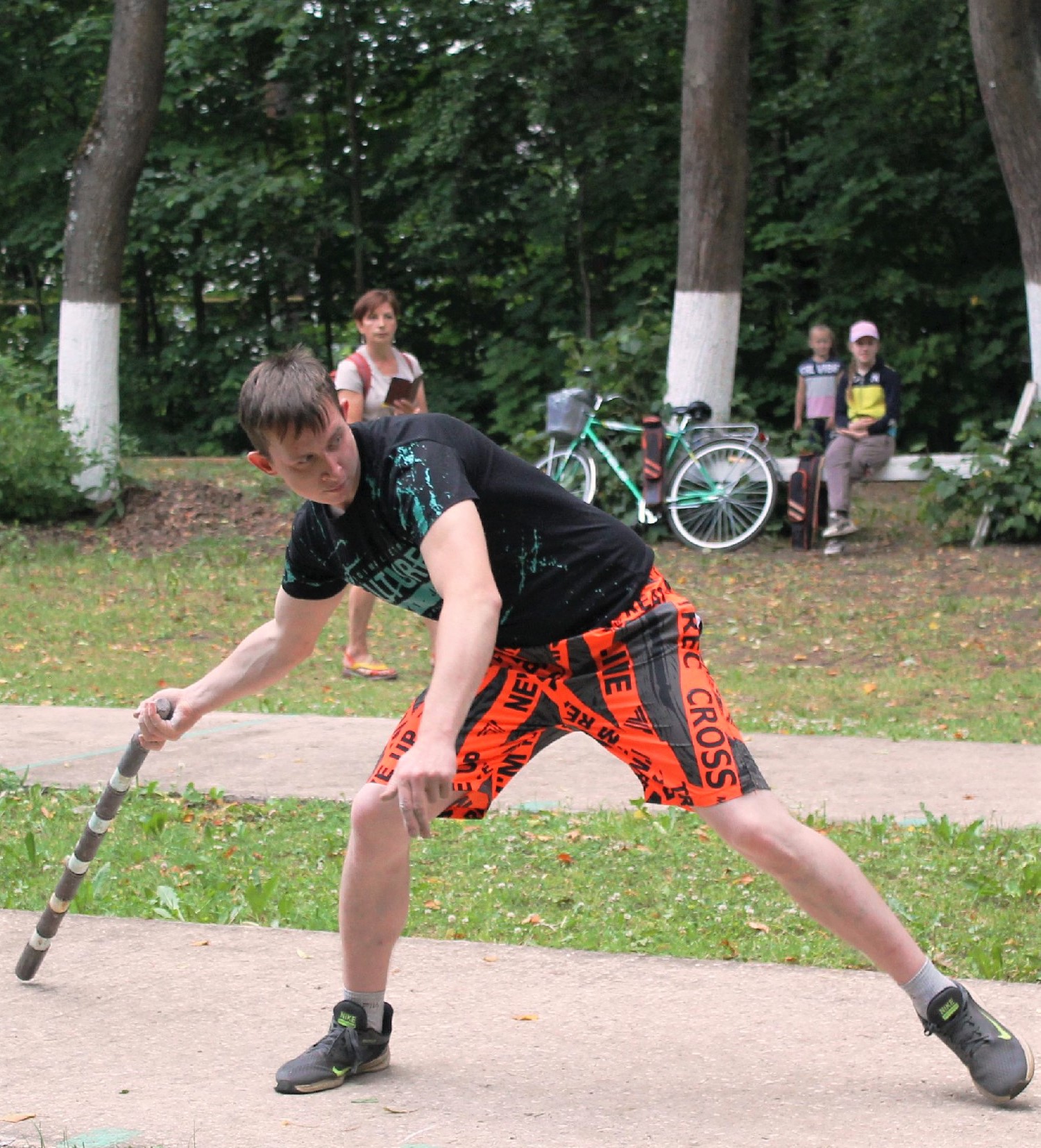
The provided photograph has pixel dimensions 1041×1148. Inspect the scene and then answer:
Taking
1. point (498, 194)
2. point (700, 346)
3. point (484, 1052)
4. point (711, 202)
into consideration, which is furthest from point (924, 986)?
point (498, 194)

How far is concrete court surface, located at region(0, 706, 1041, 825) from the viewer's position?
17.8ft

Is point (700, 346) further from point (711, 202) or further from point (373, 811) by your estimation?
point (373, 811)

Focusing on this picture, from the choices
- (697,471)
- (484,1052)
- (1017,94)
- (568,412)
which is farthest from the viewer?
(568,412)

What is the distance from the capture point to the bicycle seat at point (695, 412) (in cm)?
1312

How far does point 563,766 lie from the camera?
20.0 ft

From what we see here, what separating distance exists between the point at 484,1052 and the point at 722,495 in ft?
31.9

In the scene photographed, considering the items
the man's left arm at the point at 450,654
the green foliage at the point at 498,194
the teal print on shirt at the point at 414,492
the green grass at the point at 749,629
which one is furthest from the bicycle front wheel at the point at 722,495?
the man's left arm at the point at 450,654

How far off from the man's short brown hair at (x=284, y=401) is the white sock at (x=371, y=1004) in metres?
1.17

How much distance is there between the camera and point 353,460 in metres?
2.91

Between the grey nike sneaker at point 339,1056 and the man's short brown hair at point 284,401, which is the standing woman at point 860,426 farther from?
the man's short brown hair at point 284,401

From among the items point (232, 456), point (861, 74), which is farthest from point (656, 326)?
point (232, 456)

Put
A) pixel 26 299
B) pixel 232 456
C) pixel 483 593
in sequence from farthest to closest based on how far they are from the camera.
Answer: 1. pixel 26 299
2. pixel 232 456
3. pixel 483 593

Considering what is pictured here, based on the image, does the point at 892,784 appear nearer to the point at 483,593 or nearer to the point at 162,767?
the point at 162,767

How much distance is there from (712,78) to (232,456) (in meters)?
8.91
